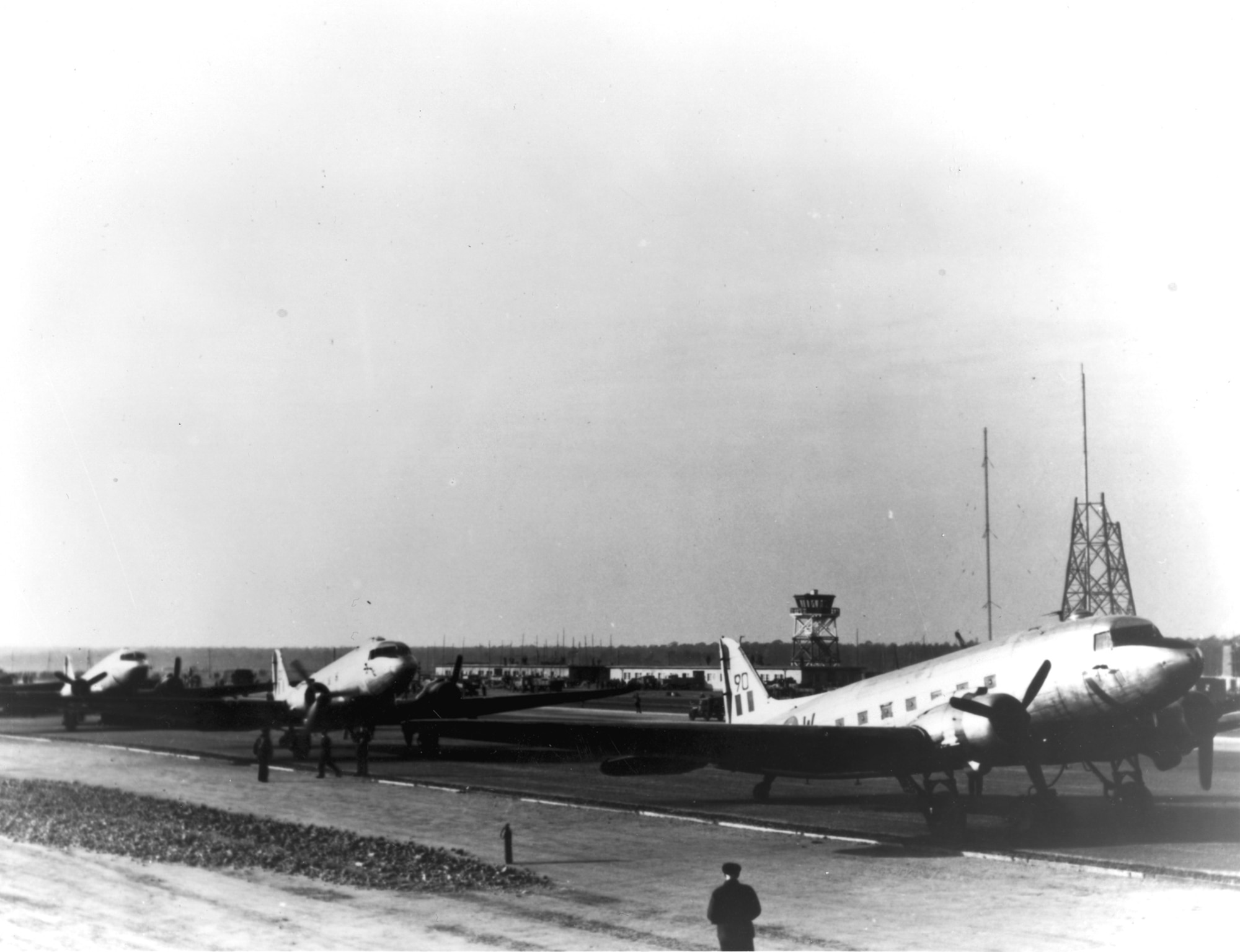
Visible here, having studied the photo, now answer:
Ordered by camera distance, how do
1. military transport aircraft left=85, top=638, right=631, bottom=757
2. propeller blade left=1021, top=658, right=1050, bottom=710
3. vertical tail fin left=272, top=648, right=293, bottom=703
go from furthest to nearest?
vertical tail fin left=272, top=648, right=293, bottom=703, military transport aircraft left=85, top=638, right=631, bottom=757, propeller blade left=1021, top=658, right=1050, bottom=710

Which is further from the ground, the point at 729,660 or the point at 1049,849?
the point at 729,660

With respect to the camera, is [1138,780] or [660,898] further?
[1138,780]

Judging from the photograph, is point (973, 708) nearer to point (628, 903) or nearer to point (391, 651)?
point (628, 903)

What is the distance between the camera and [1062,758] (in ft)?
75.0

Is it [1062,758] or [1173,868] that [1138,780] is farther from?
[1173,868]

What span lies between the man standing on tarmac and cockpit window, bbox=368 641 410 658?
32430 millimetres

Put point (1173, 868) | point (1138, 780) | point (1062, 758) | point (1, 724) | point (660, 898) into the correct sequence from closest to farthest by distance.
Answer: point (660, 898)
point (1173, 868)
point (1062, 758)
point (1138, 780)
point (1, 724)

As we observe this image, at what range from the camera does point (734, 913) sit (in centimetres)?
1164

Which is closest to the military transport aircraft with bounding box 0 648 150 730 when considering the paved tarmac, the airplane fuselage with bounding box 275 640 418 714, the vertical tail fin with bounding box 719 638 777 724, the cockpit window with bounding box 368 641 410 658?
the paved tarmac

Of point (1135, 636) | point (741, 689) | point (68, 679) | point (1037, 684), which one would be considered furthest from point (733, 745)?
point (68, 679)

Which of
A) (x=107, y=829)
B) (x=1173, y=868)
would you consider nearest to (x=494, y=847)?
(x=107, y=829)

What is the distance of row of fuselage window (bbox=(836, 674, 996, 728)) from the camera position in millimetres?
24078

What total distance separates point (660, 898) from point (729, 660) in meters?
19.4

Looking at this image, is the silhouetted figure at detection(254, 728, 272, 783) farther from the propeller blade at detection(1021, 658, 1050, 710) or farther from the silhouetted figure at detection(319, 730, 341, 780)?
the propeller blade at detection(1021, 658, 1050, 710)
